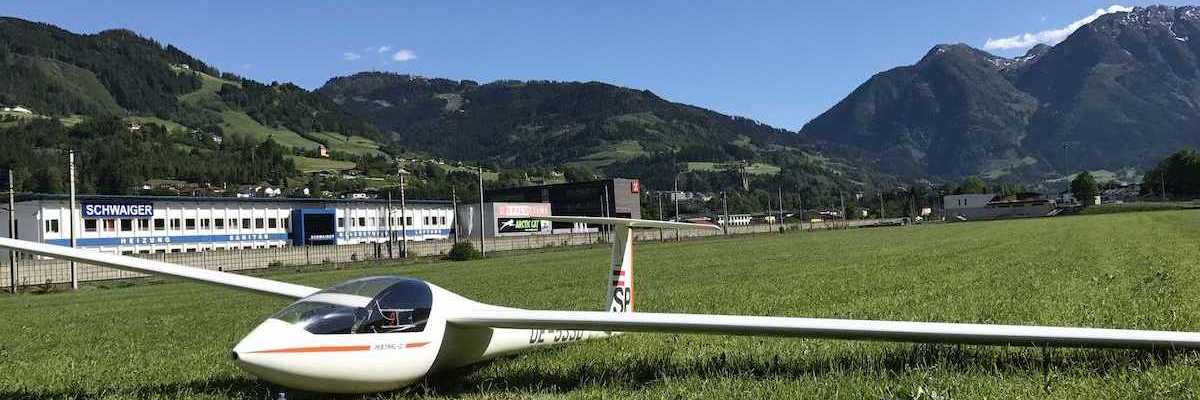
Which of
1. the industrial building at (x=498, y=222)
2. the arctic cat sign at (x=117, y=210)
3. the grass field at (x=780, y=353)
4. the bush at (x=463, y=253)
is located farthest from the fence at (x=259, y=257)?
the industrial building at (x=498, y=222)

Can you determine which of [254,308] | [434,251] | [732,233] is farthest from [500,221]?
[254,308]

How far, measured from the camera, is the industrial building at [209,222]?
8169cm

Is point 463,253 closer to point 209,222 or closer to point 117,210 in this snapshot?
point 117,210

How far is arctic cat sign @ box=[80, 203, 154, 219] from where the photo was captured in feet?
280

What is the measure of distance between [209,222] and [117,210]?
13.0 meters

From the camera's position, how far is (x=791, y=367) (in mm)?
8234

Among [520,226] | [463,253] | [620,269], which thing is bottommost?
[463,253]

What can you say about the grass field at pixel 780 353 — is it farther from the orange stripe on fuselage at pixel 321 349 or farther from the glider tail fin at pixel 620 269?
the glider tail fin at pixel 620 269

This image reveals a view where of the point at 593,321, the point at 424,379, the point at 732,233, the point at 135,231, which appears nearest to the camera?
the point at 593,321

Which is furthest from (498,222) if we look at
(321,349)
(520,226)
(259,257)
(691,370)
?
(321,349)

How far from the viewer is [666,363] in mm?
8883

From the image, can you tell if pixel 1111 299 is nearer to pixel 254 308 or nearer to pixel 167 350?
pixel 167 350

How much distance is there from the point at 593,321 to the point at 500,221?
418 ft

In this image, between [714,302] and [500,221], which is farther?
[500,221]
